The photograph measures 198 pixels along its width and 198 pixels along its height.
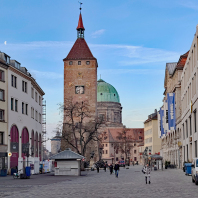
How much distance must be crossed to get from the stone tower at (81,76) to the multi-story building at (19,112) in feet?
142

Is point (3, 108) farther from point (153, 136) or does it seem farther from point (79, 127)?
point (153, 136)

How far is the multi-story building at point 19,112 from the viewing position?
57062 mm

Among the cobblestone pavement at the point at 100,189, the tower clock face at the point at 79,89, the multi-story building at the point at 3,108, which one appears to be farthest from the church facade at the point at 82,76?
the cobblestone pavement at the point at 100,189

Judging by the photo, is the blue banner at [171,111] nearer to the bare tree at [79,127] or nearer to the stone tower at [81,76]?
the bare tree at [79,127]

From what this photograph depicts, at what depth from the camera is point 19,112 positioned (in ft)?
201

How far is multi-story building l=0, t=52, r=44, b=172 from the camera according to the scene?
57.1 meters

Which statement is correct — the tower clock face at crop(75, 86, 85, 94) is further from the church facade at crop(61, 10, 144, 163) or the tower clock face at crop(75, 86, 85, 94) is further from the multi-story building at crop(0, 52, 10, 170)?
the multi-story building at crop(0, 52, 10, 170)

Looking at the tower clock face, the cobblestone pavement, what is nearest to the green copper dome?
the tower clock face

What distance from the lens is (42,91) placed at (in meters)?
79.2

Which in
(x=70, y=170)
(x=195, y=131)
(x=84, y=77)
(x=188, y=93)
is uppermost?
(x=84, y=77)

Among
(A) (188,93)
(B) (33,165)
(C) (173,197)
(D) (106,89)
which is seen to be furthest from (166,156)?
(D) (106,89)

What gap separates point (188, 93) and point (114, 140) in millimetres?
130181

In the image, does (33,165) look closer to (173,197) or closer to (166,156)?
(173,197)

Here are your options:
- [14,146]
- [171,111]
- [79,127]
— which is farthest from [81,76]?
[14,146]
